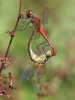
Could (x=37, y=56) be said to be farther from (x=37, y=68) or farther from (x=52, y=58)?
(x=52, y=58)

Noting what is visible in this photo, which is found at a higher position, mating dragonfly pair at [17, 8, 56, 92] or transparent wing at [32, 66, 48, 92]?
mating dragonfly pair at [17, 8, 56, 92]

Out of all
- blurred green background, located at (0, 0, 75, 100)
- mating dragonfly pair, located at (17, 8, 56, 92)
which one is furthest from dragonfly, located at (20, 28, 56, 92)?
blurred green background, located at (0, 0, 75, 100)

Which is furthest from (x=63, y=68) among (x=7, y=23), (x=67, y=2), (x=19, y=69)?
(x=67, y=2)

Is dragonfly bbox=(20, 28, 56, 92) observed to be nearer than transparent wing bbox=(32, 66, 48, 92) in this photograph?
Yes

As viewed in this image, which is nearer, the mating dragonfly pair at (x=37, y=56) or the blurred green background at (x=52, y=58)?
the mating dragonfly pair at (x=37, y=56)

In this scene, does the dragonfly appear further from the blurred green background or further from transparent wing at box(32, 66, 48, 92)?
the blurred green background

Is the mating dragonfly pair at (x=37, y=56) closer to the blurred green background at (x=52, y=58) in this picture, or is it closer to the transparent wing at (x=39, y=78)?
the transparent wing at (x=39, y=78)

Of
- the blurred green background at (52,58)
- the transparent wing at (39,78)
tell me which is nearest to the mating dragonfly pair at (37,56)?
the transparent wing at (39,78)

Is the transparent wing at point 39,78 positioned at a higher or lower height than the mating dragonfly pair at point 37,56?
lower

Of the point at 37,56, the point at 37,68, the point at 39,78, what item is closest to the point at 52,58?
the point at 39,78

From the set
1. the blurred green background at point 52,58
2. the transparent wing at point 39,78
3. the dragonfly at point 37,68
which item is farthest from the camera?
the blurred green background at point 52,58
